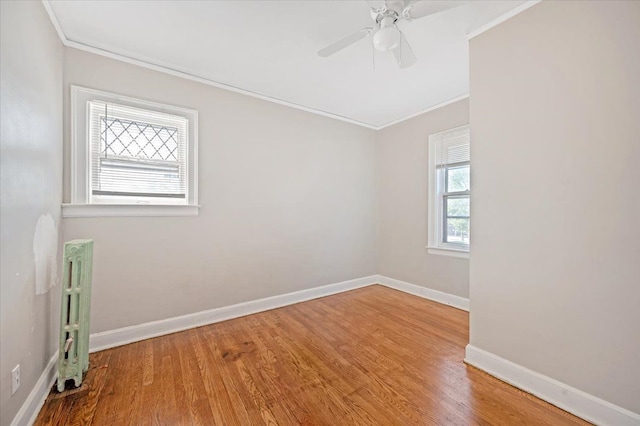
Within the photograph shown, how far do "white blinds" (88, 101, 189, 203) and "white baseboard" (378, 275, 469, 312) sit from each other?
316cm

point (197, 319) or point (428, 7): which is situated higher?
point (428, 7)

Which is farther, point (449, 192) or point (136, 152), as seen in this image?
point (449, 192)

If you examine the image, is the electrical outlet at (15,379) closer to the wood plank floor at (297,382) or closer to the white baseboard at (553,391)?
the wood plank floor at (297,382)

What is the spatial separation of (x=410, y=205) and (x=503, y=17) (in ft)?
7.63

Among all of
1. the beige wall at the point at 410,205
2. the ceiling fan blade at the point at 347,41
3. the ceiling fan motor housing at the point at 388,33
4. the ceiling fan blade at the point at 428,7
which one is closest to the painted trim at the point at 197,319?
the beige wall at the point at 410,205

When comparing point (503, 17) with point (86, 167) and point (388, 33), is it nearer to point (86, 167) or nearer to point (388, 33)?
point (388, 33)

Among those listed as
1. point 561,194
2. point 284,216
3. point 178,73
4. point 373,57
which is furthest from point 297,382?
point 178,73

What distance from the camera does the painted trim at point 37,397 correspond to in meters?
1.36

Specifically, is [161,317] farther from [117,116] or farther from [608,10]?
[608,10]

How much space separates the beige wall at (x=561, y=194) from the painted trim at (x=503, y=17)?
0.12ft

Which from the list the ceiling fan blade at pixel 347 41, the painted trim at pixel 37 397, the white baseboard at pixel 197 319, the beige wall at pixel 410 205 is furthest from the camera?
the beige wall at pixel 410 205

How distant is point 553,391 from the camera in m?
1.61

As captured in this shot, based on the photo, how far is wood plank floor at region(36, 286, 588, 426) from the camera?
151 centimetres

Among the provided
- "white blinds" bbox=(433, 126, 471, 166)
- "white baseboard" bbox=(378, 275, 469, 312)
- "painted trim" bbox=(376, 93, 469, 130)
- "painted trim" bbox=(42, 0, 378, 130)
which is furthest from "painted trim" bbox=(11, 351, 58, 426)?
"painted trim" bbox=(376, 93, 469, 130)
